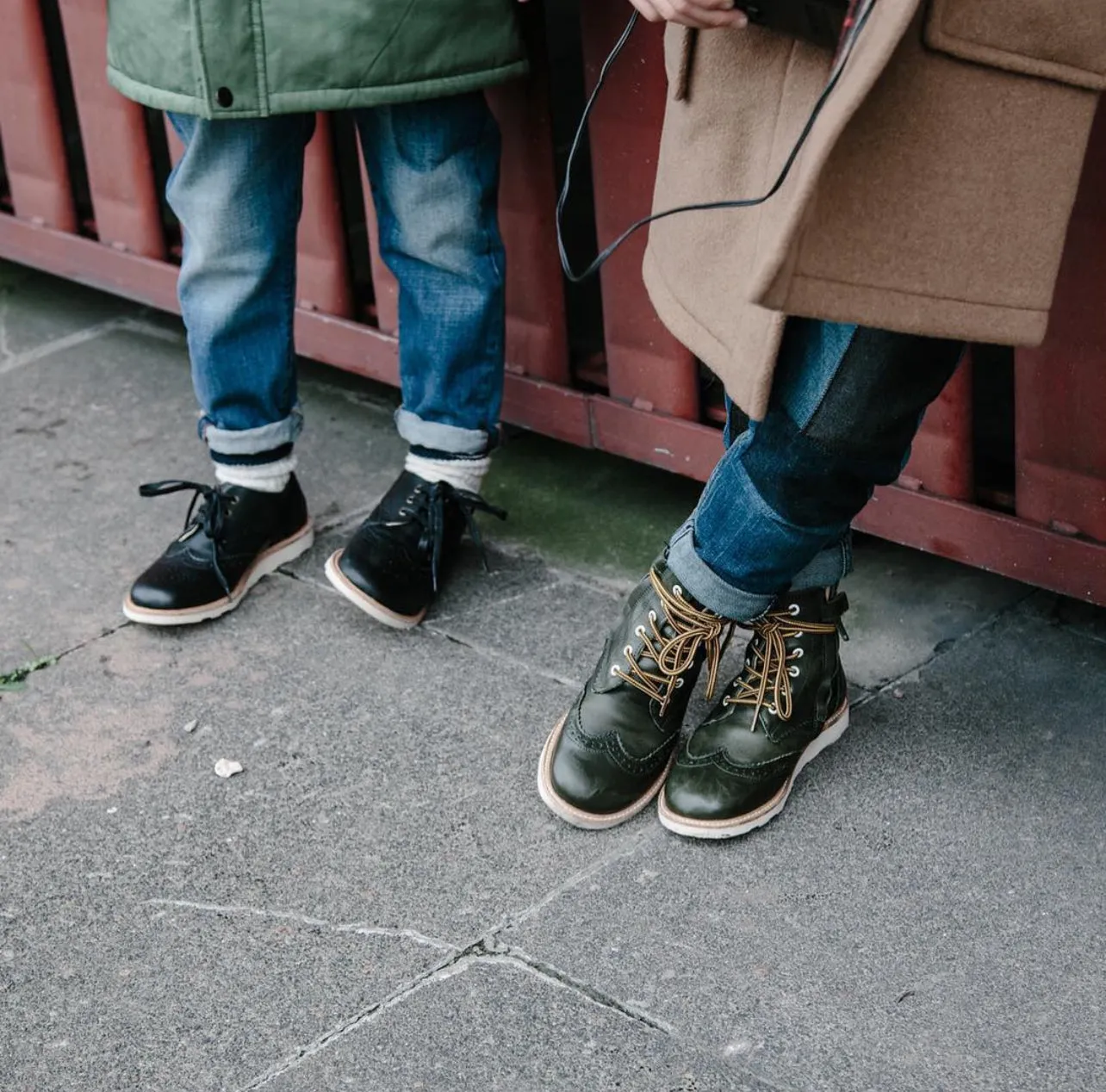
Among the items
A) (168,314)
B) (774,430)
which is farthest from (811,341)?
(168,314)

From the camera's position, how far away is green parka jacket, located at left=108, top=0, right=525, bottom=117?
2160mm

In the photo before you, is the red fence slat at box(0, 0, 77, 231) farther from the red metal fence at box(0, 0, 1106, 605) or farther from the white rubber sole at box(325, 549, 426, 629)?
the white rubber sole at box(325, 549, 426, 629)

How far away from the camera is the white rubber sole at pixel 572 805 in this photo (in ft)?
6.74

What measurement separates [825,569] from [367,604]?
776 millimetres

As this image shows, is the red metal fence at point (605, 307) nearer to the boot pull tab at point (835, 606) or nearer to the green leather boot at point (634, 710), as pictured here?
Result: the boot pull tab at point (835, 606)

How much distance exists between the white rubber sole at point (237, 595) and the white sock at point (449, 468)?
0.27m

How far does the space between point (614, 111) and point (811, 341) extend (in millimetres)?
919

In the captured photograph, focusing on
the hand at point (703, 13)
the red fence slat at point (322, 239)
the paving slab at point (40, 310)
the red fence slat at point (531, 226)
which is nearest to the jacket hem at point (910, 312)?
the hand at point (703, 13)

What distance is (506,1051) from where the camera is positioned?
1720 millimetres

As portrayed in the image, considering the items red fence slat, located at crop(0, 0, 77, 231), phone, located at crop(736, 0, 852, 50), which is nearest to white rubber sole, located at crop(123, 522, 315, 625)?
red fence slat, located at crop(0, 0, 77, 231)

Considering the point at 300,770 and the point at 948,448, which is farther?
the point at 948,448

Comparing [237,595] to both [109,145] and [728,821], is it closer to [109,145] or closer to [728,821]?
[728,821]

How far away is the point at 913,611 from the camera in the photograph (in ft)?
8.30

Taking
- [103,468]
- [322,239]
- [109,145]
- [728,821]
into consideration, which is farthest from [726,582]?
[109,145]
